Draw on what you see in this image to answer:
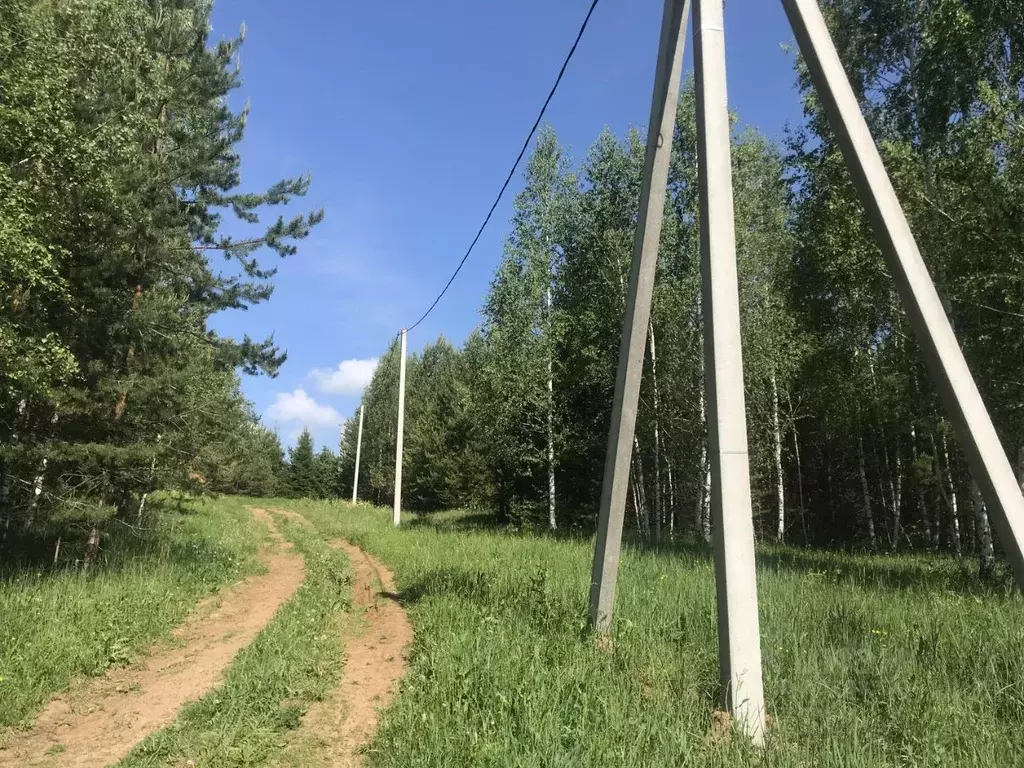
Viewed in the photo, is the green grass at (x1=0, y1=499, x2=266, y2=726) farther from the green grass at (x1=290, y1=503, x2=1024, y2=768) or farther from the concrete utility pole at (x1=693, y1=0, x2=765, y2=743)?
the concrete utility pole at (x1=693, y1=0, x2=765, y2=743)

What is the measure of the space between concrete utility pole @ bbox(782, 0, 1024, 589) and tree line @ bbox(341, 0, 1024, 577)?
741cm

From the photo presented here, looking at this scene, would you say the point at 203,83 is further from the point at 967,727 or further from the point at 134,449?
the point at 967,727

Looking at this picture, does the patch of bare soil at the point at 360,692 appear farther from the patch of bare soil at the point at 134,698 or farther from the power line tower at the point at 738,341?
the power line tower at the point at 738,341

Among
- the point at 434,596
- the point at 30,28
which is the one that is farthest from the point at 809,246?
the point at 30,28

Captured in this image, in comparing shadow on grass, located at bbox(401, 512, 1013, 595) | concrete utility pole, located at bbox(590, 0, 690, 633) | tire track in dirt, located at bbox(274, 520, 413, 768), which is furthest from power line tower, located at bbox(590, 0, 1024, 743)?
shadow on grass, located at bbox(401, 512, 1013, 595)

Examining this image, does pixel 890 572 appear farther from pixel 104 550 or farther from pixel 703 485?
pixel 104 550

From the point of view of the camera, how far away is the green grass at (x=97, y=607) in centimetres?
545

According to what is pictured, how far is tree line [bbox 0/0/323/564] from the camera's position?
7.57 meters

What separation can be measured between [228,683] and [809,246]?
54.8 ft

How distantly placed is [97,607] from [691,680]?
22.4 ft

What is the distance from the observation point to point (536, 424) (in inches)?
835

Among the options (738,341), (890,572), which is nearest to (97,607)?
(738,341)

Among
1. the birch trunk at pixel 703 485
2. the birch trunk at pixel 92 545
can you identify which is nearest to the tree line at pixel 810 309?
the birch trunk at pixel 703 485

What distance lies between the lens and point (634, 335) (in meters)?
5.41
